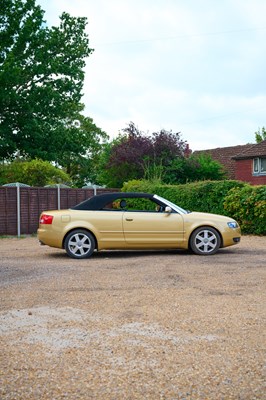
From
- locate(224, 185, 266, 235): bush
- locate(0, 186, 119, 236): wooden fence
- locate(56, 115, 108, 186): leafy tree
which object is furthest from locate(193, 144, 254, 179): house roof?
locate(224, 185, 266, 235): bush

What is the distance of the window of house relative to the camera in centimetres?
3966

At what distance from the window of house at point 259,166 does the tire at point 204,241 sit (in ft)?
92.5

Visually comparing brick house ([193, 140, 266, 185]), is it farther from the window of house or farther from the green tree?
the green tree

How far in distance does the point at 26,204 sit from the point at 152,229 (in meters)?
9.44

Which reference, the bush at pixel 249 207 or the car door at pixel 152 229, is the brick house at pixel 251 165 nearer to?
the bush at pixel 249 207

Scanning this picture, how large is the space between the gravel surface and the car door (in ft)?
7.89

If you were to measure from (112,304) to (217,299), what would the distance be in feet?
4.30

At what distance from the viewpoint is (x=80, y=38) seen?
31234 mm

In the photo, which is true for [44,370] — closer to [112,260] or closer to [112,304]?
[112,304]

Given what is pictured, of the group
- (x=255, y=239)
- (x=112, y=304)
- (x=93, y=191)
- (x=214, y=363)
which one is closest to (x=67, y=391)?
(x=214, y=363)

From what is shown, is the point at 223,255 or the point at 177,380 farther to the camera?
the point at 223,255

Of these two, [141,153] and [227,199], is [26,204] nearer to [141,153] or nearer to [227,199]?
[227,199]

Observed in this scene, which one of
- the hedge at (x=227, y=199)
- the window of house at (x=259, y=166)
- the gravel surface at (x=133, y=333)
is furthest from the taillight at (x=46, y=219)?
the window of house at (x=259, y=166)

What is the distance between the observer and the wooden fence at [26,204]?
20094 mm
